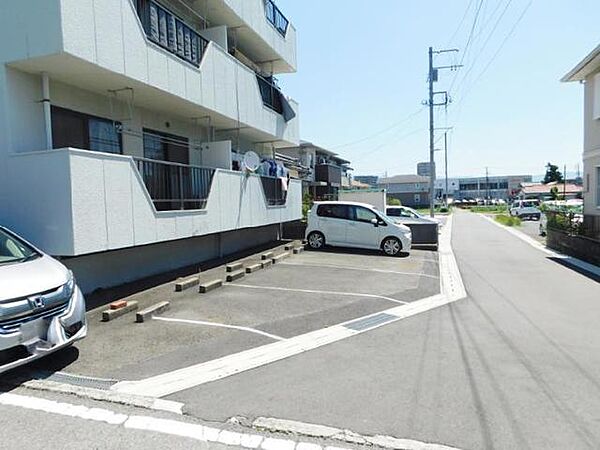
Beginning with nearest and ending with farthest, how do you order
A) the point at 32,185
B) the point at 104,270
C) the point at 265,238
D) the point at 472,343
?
the point at 472,343, the point at 32,185, the point at 104,270, the point at 265,238

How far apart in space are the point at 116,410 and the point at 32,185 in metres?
4.09

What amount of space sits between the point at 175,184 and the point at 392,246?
26.4 ft

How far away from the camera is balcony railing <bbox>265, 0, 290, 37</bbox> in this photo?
46.6 feet

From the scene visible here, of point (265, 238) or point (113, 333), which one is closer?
point (113, 333)

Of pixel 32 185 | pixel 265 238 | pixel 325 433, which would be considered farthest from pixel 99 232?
pixel 265 238

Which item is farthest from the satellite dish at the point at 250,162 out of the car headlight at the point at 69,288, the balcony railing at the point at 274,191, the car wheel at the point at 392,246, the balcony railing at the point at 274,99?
the car headlight at the point at 69,288

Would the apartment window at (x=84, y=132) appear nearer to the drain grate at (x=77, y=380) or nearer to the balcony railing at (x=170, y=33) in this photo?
the balcony railing at (x=170, y=33)

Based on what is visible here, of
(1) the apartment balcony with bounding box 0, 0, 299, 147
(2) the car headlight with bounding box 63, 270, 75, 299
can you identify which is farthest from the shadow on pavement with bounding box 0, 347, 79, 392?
(1) the apartment balcony with bounding box 0, 0, 299, 147

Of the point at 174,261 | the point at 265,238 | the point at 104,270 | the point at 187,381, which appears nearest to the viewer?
the point at 187,381

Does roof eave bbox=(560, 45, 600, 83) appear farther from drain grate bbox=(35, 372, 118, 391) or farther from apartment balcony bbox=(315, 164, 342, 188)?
apartment balcony bbox=(315, 164, 342, 188)

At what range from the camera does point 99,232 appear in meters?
6.50

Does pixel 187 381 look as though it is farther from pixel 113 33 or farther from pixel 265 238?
pixel 265 238

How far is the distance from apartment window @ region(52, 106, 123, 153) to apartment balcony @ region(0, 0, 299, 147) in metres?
0.45

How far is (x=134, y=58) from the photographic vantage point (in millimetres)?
7383
